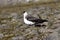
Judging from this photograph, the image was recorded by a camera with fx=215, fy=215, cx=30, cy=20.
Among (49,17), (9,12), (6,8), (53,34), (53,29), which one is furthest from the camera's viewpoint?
(6,8)

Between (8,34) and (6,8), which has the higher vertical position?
(6,8)

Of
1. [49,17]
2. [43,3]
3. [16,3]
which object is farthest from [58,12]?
[16,3]

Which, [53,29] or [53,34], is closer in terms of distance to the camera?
[53,34]

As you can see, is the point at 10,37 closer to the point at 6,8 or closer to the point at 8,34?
the point at 8,34

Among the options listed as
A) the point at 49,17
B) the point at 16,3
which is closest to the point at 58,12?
the point at 49,17

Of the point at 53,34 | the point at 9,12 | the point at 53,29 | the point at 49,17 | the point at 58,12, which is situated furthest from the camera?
the point at 9,12

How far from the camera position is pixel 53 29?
6504 mm

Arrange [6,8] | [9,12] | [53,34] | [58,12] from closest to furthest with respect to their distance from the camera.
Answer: [53,34] < [58,12] < [9,12] < [6,8]

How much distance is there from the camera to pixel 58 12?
27.2ft

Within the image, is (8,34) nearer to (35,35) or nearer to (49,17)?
(35,35)

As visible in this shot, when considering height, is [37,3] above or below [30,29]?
above

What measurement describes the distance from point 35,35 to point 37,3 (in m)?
3.86

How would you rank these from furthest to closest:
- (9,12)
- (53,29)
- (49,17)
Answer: (9,12), (49,17), (53,29)

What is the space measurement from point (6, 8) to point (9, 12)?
0.69m
